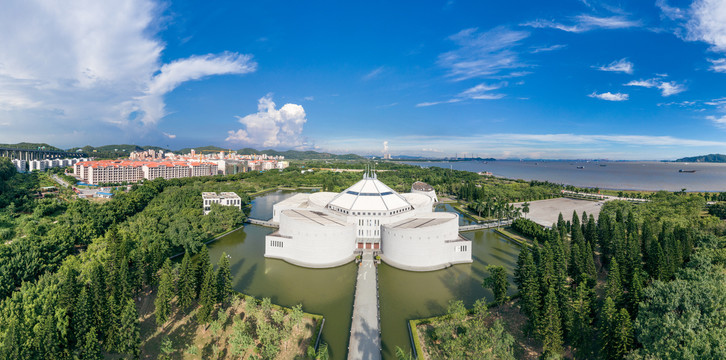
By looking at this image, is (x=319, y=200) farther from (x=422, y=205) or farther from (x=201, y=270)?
(x=201, y=270)

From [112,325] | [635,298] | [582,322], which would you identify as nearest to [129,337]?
[112,325]

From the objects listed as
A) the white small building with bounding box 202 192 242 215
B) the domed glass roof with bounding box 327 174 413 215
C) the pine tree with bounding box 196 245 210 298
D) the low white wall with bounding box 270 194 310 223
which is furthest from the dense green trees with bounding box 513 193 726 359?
the white small building with bounding box 202 192 242 215

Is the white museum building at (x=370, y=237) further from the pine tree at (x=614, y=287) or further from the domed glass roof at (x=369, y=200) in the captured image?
the pine tree at (x=614, y=287)

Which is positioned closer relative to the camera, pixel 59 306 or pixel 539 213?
pixel 59 306

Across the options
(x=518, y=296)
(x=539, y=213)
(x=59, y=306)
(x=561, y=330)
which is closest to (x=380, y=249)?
(x=518, y=296)

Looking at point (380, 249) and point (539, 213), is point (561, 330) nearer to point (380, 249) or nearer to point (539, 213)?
point (380, 249)

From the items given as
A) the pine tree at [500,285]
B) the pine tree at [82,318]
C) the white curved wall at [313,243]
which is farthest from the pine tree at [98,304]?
the pine tree at [500,285]
